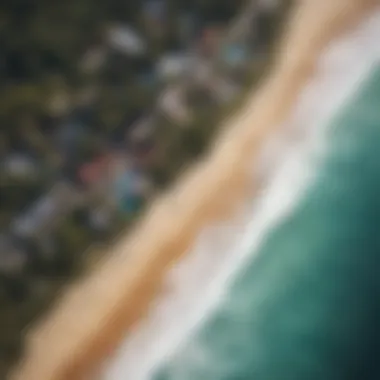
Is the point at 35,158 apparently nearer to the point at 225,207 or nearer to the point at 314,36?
the point at 225,207

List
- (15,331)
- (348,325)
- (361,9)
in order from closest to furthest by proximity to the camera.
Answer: (15,331) → (348,325) → (361,9)

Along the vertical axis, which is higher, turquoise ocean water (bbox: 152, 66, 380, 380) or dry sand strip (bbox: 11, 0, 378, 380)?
dry sand strip (bbox: 11, 0, 378, 380)

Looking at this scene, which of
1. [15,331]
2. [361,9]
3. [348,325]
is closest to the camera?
[15,331]

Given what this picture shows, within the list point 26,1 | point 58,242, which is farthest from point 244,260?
point 26,1
